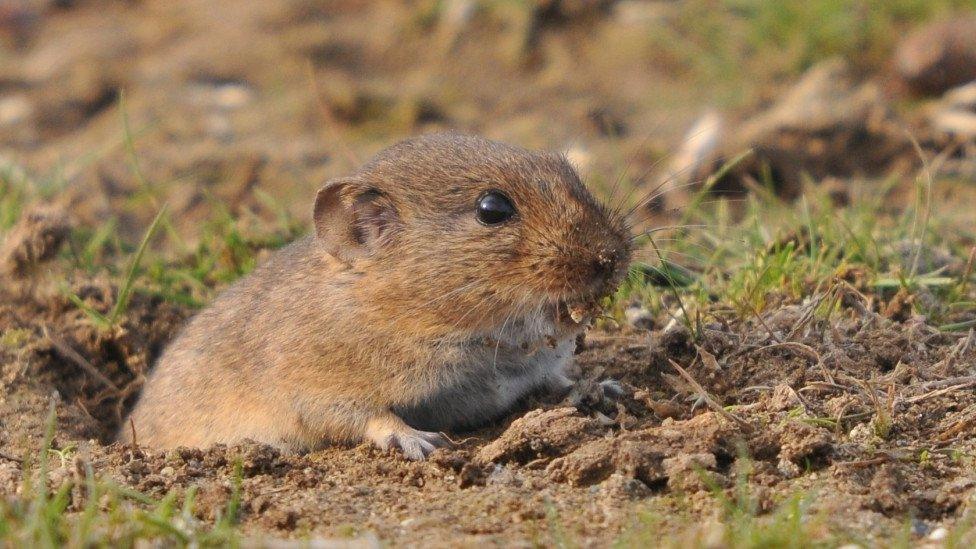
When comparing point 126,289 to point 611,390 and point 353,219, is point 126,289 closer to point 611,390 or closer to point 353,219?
point 353,219

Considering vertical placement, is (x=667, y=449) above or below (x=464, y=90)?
below

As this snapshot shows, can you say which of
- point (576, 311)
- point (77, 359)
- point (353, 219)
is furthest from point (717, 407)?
point (77, 359)

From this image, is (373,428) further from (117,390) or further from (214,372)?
(117,390)

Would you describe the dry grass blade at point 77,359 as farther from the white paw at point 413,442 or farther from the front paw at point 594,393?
the front paw at point 594,393

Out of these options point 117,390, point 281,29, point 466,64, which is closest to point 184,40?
point 281,29

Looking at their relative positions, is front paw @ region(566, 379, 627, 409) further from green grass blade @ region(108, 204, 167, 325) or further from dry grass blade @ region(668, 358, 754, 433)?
green grass blade @ region(108, 204, 167, 325)
